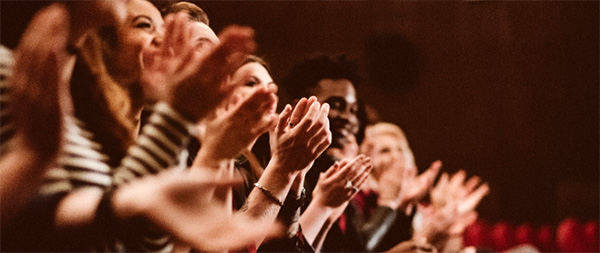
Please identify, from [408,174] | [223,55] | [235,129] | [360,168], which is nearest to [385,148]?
[408,174]

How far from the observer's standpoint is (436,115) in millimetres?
5754

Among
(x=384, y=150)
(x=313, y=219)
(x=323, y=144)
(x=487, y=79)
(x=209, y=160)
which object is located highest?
(x=209, y=160)

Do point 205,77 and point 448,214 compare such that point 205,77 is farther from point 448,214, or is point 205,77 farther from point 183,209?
point 448,214

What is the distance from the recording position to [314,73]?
1.70 meters

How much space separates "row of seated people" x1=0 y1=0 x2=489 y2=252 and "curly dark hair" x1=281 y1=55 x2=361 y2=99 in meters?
0.43

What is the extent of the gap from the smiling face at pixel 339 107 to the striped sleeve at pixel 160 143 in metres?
0.94

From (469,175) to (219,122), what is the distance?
17.8ft

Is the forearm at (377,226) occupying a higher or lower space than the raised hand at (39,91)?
lower

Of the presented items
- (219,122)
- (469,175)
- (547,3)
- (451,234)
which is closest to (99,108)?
(219,122)

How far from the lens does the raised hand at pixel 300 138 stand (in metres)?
1.10

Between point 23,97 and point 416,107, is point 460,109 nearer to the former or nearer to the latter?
point 416,107

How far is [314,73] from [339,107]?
0.51 ft

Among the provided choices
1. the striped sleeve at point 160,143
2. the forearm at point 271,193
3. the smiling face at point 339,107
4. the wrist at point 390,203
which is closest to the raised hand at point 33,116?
the striped sleeve at point 160,143

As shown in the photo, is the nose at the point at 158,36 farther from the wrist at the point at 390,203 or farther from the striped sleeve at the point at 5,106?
the wrist at the point at 390,203
